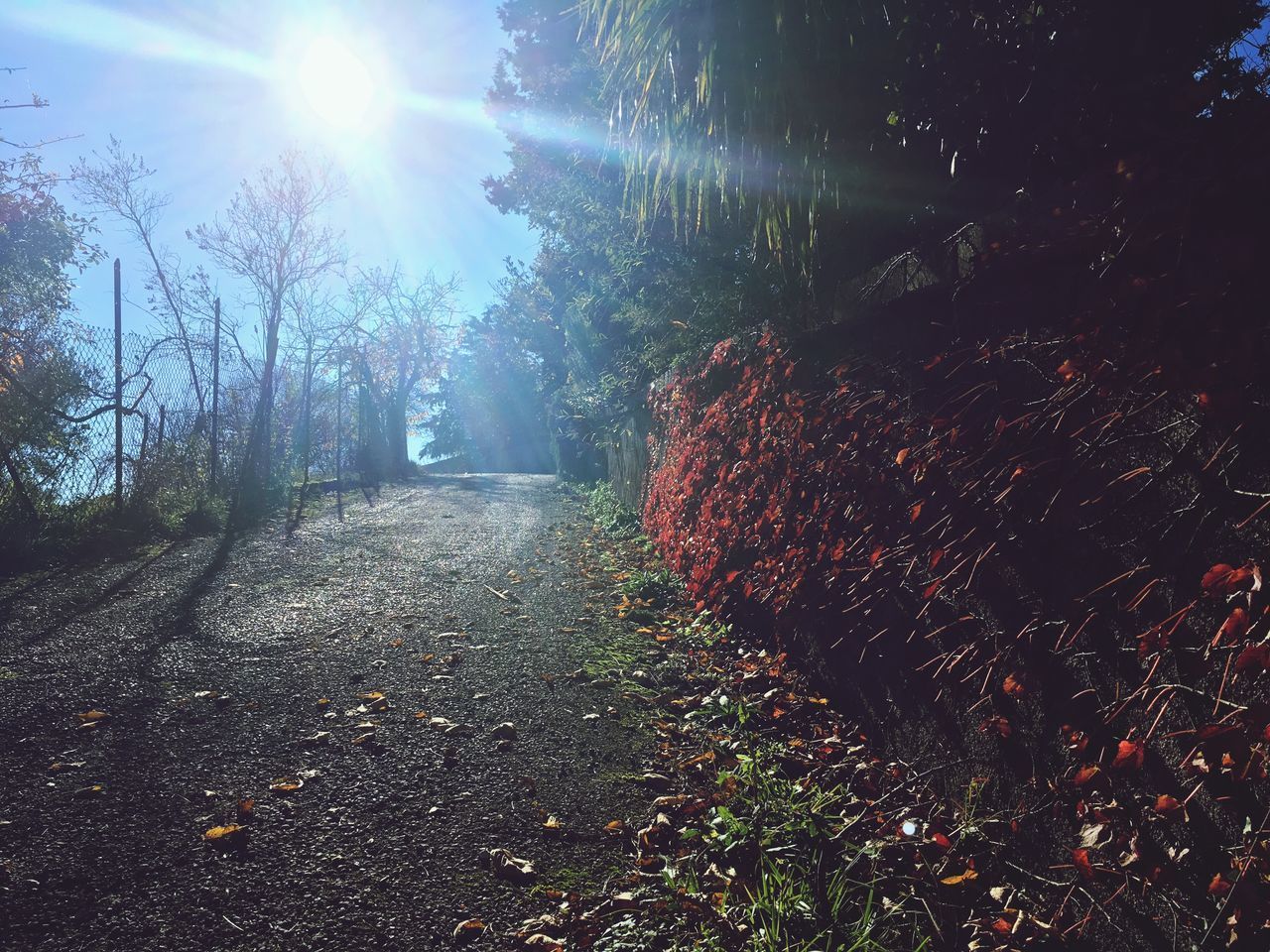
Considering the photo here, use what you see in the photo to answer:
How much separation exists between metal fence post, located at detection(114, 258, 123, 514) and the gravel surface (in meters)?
1.81

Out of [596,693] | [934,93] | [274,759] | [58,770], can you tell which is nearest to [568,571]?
[596,693]

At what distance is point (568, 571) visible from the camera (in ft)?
21.7

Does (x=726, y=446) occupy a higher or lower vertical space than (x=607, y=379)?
lower

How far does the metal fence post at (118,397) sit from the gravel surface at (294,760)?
5.93 feet

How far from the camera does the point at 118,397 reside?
7.00m

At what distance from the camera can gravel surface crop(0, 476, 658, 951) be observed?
1958mm

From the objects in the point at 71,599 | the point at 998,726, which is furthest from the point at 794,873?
the point at 71,599

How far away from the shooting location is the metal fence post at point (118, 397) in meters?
6.79

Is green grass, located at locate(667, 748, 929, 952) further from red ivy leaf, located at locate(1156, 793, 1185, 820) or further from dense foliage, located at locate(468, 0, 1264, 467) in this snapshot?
dense foliage, located at locate(468, 0, 1264, 467)

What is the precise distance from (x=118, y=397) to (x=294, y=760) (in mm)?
6090

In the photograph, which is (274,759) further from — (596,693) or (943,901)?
(943,901)

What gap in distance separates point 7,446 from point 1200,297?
7.95 metres

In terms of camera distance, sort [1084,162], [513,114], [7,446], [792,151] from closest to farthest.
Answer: [1084,162]
[792,151]
[7,446]
[513,114]

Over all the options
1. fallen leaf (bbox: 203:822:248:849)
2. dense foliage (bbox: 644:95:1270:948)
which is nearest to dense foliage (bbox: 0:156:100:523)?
fallen leaf (bbox: 203:822:248:849)
